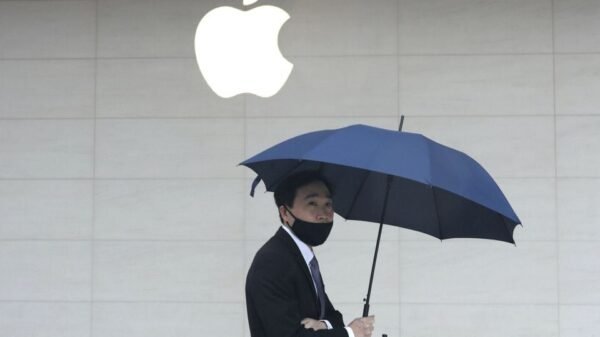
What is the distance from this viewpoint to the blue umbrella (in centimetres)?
299

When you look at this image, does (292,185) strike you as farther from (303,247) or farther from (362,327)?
(362,327)

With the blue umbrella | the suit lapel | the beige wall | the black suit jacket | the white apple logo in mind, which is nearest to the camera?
the blue umbrella

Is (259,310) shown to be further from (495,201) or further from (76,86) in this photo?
(76,86)

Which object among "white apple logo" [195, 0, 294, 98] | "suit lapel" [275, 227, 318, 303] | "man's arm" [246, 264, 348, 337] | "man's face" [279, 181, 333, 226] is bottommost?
"man's arm" [246, 264, 348, 337]

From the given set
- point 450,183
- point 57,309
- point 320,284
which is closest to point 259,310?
point 320,284

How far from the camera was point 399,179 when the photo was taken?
12.0 ft

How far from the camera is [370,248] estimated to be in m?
6.32

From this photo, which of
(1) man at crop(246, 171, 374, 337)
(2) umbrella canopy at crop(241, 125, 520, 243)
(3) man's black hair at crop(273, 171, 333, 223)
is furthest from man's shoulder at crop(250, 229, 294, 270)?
(2) umbrella canopy at crop(241, 125, 520, 243)

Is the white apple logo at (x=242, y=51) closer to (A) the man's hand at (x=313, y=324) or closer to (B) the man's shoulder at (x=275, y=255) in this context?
(B) the man's shoulder at (x=275, y=255)

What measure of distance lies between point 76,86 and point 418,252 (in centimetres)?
257

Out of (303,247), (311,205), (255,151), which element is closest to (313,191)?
(311,205)

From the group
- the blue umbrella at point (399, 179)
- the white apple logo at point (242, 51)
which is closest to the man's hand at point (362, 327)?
the blue umbrella at point (399, 179)

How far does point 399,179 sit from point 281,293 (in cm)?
77

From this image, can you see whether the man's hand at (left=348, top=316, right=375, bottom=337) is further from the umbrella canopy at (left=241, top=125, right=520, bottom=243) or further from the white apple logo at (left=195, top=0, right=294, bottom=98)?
the white apple logo at (left=195, top=0, right=294, bottom=98)
